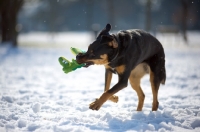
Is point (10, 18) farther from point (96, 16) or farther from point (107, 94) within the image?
point (96, 16)

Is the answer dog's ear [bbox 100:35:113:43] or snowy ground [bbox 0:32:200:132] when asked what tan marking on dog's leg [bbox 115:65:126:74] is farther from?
snowy ground [bbox 0:32:200:132]

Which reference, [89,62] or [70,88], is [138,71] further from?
[70,88]

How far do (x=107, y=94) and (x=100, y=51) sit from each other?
0.70 m

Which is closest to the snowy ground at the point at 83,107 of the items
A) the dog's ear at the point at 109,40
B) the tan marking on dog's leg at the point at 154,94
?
the tan marking on dog's leg at the point at 154,94

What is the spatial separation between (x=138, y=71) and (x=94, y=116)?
4.64ft

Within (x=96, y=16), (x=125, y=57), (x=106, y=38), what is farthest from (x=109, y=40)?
(x=96, y=16)

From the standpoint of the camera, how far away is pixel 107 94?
4809mm

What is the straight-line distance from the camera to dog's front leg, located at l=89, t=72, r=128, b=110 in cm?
476

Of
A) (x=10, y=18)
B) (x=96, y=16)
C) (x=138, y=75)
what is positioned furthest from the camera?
(x=96, y=16)

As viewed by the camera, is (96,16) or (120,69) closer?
(120,69)

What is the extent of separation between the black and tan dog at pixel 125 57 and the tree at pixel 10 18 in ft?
62.1

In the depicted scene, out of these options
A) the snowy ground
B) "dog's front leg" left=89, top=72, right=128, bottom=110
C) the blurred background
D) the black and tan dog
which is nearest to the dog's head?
the black and tan dog

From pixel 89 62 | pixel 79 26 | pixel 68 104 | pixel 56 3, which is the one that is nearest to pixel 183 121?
pixel 89 62

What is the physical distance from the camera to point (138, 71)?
5777mm
